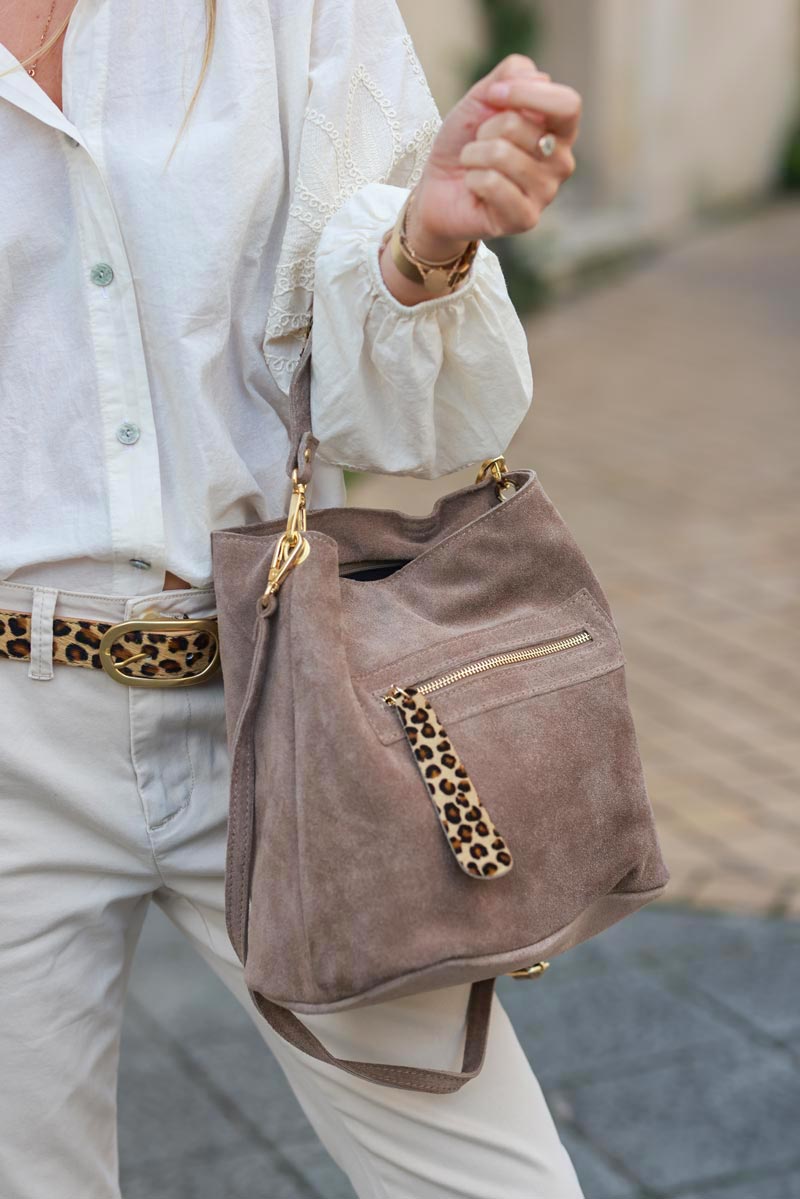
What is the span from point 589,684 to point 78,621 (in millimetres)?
449

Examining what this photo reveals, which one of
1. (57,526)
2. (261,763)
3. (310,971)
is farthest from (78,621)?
(310,971)

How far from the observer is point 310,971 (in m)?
1.14

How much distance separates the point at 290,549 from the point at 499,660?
20 cm

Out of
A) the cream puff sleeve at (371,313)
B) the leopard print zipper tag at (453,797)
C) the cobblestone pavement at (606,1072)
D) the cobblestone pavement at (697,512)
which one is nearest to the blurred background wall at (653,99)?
the cobblestone pavement at (697,512)

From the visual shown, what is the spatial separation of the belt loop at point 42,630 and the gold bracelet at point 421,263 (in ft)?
1.36

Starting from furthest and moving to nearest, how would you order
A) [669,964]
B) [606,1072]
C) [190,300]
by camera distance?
[669,964], [606,1072], [190,300]

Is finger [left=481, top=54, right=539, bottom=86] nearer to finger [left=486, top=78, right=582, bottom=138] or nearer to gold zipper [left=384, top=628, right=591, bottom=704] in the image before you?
finger [left=486, top=78, right=582, bottom=138]

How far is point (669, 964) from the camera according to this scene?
9.72 ft

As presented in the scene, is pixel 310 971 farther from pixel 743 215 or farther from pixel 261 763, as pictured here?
pixel 743 215

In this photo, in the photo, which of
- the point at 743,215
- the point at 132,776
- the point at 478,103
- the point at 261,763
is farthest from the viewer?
the point at 743,215

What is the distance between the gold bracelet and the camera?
119 centimetres

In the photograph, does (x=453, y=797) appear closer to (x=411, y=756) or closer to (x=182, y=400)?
(x=411, y=756)

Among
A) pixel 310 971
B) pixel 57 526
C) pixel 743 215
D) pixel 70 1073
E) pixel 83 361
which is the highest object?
pixel 83 361

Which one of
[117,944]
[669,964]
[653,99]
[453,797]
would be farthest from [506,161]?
[653,99]
